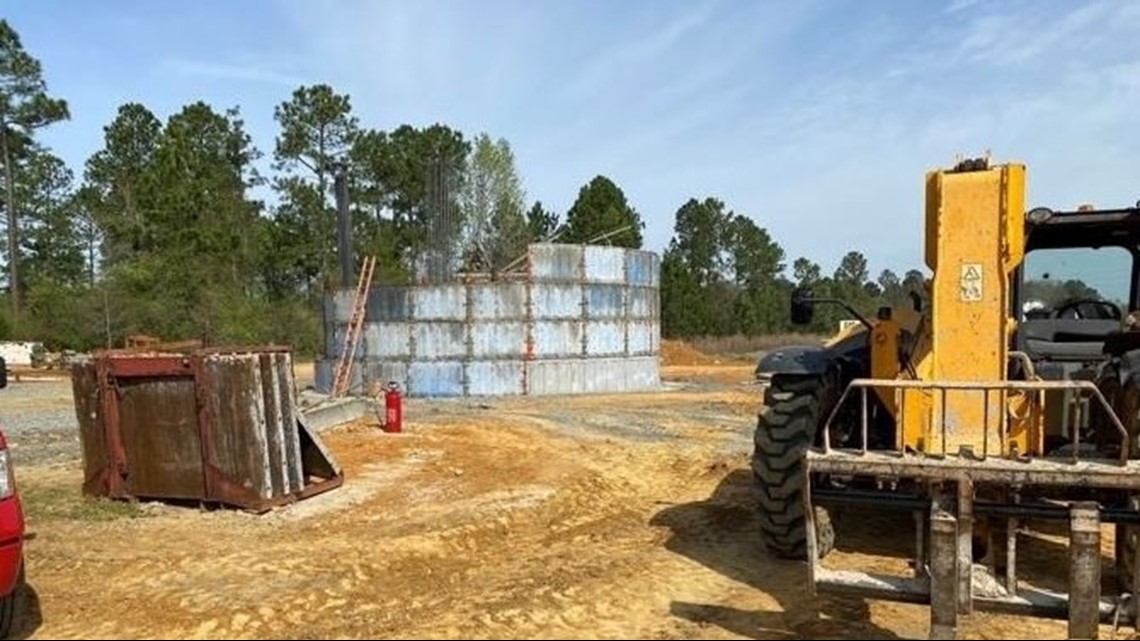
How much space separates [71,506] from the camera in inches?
348

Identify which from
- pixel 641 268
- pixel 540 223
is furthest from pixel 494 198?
pixel 641 268

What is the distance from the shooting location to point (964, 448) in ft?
16.4

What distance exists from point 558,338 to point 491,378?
7.21 feet

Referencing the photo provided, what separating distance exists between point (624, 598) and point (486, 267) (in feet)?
90.8

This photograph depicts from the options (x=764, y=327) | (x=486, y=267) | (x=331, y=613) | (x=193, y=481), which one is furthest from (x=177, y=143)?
(x=331, y=613)

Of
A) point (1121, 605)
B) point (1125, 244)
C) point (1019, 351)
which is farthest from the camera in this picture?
point (1125, 244)

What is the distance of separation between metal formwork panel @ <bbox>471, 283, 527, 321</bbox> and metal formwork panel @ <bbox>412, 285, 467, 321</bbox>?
31 centimetres

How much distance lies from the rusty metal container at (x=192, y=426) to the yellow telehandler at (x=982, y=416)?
509cm

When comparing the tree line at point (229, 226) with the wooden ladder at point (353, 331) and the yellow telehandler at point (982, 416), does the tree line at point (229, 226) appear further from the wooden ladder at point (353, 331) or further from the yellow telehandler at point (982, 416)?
the yellow telehandler at point (982, 416)

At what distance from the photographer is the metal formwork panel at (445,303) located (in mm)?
24484

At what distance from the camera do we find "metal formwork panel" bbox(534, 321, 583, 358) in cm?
2480

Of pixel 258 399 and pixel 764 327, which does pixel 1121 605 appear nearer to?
pixel 258 399

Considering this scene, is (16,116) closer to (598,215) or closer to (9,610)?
(598,215)

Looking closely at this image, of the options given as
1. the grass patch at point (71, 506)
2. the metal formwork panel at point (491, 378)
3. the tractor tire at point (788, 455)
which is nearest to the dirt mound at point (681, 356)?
the metal formwork panel at point (491, 378)
